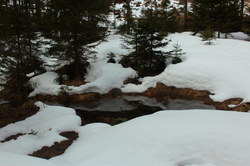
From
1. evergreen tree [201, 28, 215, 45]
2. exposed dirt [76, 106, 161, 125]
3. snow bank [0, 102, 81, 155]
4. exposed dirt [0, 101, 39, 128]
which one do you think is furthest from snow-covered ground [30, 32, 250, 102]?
snow bank [0, 102, 81, 155]

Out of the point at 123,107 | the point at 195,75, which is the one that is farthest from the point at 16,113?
the point at 195,75

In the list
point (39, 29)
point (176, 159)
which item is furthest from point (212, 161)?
A: point (39, 29)

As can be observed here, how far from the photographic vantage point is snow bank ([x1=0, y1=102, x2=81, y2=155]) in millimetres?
5641

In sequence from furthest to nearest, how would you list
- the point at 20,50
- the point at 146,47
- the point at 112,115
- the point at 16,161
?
the point at 146,47 < the point at 20,50 < the point at 112,115 < the point at 16,161

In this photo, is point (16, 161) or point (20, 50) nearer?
point (16, 161)

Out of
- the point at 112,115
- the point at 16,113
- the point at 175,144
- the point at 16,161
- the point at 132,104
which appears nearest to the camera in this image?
the point at 16,161

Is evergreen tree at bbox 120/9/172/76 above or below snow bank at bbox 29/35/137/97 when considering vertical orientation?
above

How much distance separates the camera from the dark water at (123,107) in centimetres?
956

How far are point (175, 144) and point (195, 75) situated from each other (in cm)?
854

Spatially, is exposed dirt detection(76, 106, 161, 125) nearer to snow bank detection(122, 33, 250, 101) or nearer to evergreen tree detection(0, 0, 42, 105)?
snow bank detection(122, 33, 250, 101)

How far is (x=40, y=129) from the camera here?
6891 millimetres

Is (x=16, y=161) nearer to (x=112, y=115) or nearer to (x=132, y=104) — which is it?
(x=112, y=115)

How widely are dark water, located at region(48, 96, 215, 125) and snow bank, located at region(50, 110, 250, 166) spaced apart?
4.14m

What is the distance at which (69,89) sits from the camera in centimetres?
1233
